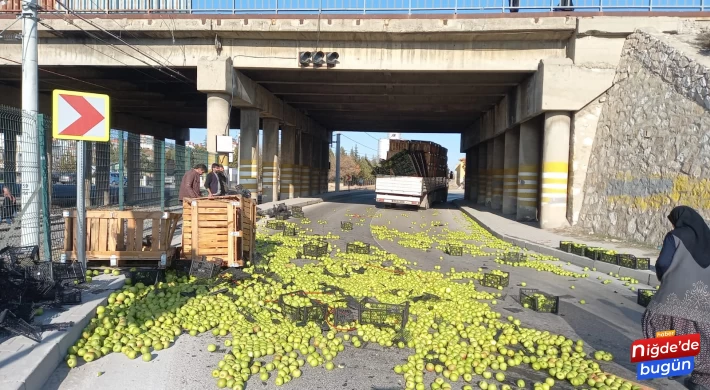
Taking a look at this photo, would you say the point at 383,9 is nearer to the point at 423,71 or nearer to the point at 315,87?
the point at 423,71

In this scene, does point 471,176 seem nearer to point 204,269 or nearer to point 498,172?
point 498,172

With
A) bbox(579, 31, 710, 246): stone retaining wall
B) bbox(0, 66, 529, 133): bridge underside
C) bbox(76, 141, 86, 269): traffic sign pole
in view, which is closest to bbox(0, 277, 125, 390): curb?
bbox(76, 141, 86, 269): traffic sign pole

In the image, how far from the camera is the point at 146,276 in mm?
7281

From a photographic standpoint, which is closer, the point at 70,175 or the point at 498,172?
the point at 70,175

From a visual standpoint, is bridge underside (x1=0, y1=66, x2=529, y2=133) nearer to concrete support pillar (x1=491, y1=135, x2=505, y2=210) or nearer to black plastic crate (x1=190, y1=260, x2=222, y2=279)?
concrete support pillar (x1=491, y1=135, x2=505, y2=210)

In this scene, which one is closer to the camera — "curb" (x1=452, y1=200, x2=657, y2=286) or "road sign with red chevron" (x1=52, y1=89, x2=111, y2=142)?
"road sign with red chevron" (x1=52, y1=89, x2=111, y2=142)

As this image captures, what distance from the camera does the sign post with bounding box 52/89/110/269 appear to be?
6.05 metres

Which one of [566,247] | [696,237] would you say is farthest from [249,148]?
[696,237]

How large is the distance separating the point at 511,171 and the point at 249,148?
13.6m

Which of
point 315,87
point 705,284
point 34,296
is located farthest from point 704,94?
point 315,87

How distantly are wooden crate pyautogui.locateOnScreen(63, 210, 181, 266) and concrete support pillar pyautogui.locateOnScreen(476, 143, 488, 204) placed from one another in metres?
28.4

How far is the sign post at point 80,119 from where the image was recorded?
605 cm

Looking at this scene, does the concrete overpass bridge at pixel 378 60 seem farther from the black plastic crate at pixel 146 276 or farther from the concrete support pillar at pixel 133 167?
the black plastic crate at pixel 146 276

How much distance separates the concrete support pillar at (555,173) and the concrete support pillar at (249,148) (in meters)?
13.8
